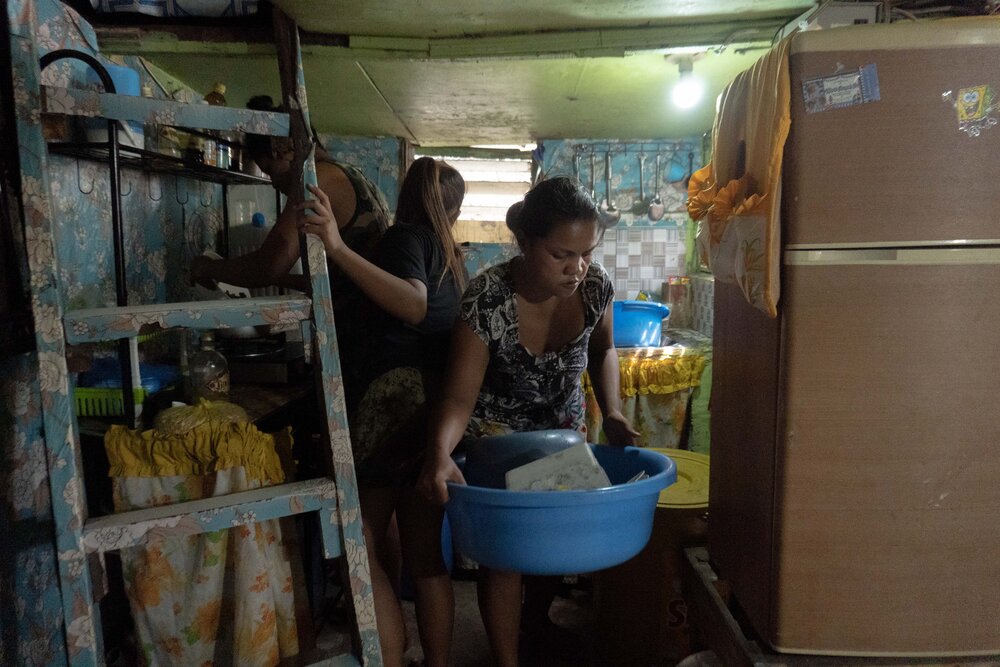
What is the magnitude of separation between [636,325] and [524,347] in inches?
71.8

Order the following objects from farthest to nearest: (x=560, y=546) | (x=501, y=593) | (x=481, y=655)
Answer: (x=481, y=655), (x=501, y=593), (x=560, y=546)

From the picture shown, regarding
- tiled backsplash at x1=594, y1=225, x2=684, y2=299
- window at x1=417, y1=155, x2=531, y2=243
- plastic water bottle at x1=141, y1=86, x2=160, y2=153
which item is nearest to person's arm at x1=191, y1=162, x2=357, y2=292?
plastic water bottle at x1=141, y1=86, x2=160, y2=153

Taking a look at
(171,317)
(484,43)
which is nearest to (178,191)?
(484,43)

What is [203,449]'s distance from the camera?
1369 millimetres

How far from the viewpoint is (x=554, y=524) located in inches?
47.1

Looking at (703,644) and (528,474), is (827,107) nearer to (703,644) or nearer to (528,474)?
(528,474)

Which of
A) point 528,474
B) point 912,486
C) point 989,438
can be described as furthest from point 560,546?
point 989,438

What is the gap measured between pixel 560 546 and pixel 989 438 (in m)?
0.80

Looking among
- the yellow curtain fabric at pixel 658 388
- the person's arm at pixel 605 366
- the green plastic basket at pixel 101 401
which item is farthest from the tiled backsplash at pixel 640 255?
the green plastic basket at pixel 101 401

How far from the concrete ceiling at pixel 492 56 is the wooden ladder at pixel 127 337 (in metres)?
0.80

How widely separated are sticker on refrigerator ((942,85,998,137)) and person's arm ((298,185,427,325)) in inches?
43.4

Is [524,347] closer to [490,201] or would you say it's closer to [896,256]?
[896,256]

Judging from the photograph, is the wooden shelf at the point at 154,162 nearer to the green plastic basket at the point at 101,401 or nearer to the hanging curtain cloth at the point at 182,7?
the hanging curtain cloth at the point at 182,7

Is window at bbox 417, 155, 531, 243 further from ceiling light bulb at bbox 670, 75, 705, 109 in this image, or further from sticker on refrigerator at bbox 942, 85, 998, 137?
sticker on refrigerator at bbox 942, 85, 998, 137
